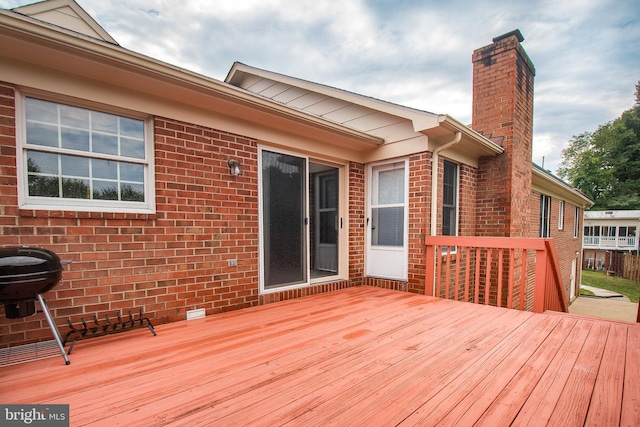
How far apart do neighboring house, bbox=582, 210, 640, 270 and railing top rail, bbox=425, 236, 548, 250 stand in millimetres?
22808

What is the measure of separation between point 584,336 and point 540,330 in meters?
0.32

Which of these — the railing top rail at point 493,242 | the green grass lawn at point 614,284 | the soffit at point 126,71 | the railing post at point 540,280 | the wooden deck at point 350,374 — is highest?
the soffit at point 126,71

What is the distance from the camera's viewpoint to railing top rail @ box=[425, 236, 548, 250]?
3223mm

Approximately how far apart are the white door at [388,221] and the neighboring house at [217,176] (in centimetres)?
2

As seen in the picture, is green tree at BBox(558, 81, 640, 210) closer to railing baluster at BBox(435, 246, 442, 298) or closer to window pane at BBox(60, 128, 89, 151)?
railing baluster at BBox(435, 246, 442, 298)

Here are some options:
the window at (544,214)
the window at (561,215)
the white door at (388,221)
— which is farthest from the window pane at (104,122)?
the window at (561,215)

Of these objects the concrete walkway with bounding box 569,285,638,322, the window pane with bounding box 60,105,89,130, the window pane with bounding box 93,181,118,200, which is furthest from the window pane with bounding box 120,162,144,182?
the concrete walkway with bounding box 569,285,638,322

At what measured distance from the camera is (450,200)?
4.90 meters

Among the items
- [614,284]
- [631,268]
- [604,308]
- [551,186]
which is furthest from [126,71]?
[631,268]

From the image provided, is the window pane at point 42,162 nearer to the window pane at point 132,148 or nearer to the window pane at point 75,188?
the window pane at point 75,188

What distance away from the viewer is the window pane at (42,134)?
225 cm

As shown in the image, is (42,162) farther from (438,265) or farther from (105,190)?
(438,265)

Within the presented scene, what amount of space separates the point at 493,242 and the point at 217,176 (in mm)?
3518

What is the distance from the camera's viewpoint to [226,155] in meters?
3.25
